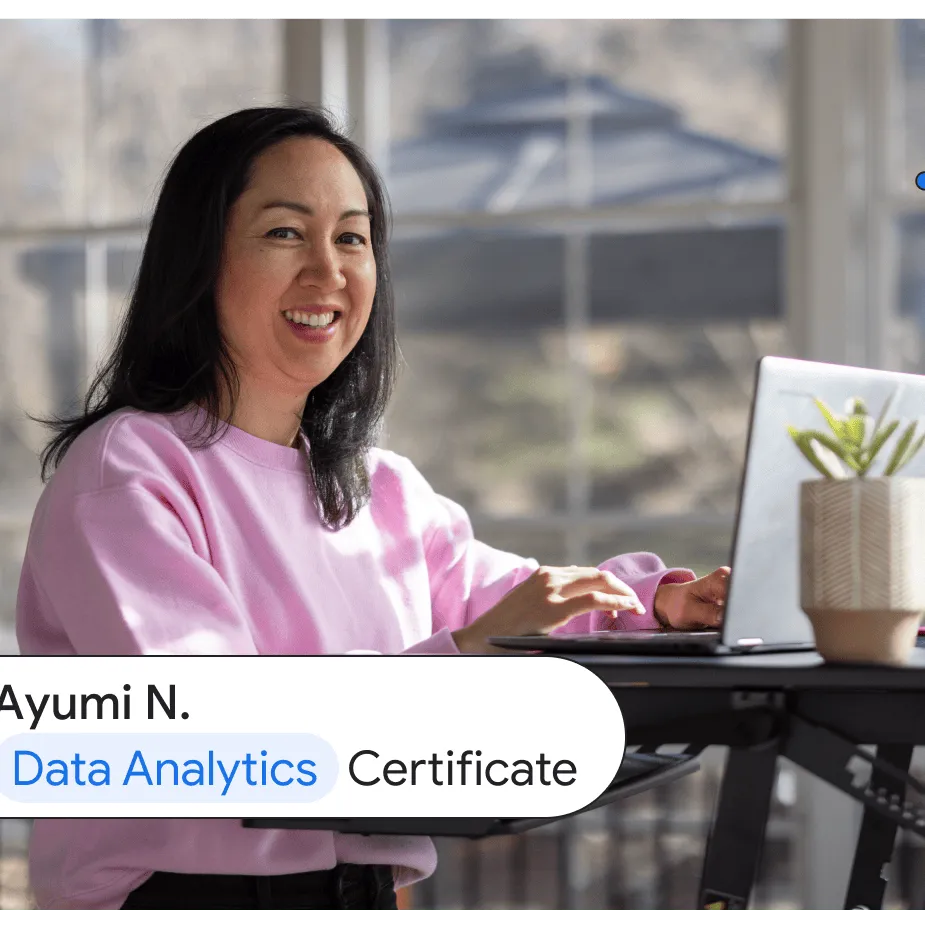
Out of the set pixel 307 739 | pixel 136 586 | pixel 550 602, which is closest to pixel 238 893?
pixel 307 739

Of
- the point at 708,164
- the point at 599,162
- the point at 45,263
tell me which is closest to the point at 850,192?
the point at 708,164

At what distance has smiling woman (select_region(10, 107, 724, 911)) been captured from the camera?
1.13 meters

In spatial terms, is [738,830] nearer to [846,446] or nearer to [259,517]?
[846,446]

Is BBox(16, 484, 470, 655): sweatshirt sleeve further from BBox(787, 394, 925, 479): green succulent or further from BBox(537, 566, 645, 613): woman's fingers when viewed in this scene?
BBox(787, 394, 925, 479): green succulent

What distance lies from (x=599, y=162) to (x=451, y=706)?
2029mm

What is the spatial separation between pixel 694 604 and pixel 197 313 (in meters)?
0.57

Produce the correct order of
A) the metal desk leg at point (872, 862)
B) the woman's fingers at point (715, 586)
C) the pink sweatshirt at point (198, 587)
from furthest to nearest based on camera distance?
1. the metal desk leg at point (872, 862)
2. the woman's fingers at point (715, 586)
3. the pink sweatshirt at point (198, 587)

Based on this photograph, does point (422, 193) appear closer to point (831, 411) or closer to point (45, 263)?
point (45, 263)

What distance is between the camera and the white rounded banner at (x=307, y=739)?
1.08 m

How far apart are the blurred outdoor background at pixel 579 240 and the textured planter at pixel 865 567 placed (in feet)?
5.91

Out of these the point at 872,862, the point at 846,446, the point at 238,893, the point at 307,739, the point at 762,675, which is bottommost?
the point at 872,862

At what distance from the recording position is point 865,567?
0.97 metres

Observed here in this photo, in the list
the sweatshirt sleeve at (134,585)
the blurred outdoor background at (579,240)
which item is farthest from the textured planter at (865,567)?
the blurred outdoor background at (579,240)

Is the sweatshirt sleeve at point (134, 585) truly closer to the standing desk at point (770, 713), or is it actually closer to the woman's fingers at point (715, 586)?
the standing desk at point (770, 713)
